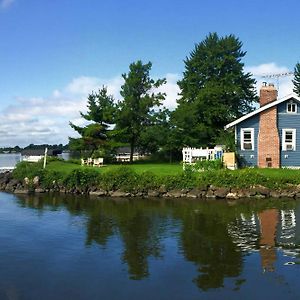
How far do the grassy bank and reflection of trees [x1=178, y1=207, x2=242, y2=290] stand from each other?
25.9 ft

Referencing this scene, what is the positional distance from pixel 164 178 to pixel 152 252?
15.3 meters

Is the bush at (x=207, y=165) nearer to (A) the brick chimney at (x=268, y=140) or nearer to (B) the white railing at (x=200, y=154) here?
(B) the white railing at (x=200, y=154)

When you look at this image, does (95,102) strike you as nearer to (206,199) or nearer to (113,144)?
(113,144)

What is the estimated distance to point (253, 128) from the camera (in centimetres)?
3488

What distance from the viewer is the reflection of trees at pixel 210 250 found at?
12.7 meters

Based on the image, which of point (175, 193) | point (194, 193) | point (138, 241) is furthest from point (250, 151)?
point (138, 241)

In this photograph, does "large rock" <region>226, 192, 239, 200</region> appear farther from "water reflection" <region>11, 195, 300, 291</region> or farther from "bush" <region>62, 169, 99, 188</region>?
"bush" <region>62, 169, 99, 188</region>

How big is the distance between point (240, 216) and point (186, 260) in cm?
840

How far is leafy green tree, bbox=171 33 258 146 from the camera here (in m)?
47.8

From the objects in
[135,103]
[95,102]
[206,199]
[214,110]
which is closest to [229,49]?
[214,110]

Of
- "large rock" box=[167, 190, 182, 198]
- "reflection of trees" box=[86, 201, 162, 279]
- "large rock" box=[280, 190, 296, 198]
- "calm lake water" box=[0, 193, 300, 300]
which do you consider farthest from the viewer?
"large rock" box=[167, 190, 182, 198]

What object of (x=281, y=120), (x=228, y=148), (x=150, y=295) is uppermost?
(x=281, y=120)

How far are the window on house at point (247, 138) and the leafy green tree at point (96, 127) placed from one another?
1324 centimetres

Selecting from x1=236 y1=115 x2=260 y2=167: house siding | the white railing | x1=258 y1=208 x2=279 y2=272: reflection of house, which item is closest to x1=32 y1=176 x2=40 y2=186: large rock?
the white railing
